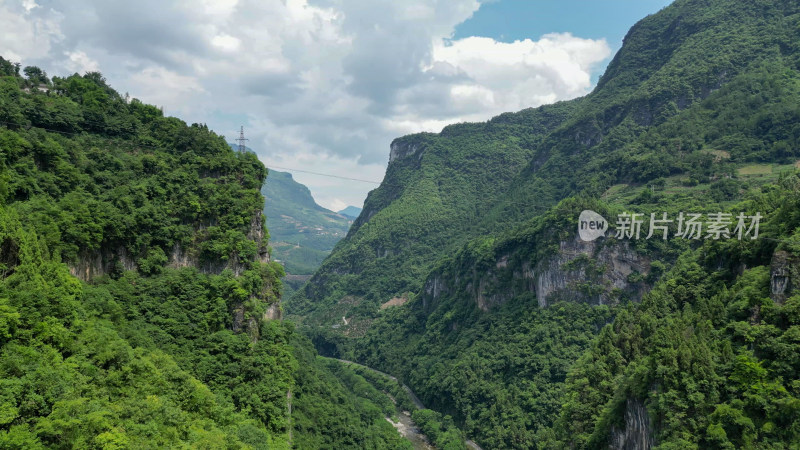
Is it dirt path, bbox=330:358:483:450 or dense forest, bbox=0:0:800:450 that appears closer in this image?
dense forest, bbox=0:0:800:450

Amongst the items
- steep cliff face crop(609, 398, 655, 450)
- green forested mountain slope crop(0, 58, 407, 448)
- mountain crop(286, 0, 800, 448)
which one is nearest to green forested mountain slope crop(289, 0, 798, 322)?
mountain crop(286, 0, 800, 448)

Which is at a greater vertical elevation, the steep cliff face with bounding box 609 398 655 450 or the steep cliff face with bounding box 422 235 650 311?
the steep cliff face with bounding box 422 235 650 311

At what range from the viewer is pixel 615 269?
67562 mm

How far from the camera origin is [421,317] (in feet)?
352

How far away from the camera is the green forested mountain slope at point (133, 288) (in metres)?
20.4

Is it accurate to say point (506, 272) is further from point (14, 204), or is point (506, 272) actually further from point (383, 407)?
point (14, 204)

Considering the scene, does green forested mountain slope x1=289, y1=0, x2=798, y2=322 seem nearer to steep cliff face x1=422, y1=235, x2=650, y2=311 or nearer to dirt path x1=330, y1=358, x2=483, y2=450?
steep cliff face x1=422, y1=235, x2=650, y2=311

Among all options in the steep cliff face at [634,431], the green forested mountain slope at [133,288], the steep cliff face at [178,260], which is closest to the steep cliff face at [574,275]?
the steep cliff face at [634,431]

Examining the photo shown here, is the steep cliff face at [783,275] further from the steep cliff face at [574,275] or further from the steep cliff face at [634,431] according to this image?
the steep cliff face at [574,275]

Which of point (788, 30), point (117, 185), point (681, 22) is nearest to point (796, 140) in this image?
point (788, 30)

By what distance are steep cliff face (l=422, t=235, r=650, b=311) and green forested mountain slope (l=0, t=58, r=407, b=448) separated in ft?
110

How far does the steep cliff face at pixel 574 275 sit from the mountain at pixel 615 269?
23 cm

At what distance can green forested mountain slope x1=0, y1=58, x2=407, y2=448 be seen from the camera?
20438 millimetres

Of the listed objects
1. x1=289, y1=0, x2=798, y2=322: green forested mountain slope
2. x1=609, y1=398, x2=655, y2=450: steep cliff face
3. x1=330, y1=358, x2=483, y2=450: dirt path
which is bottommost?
x1=330, y1=358, x2=483, y2=450: dirt path
